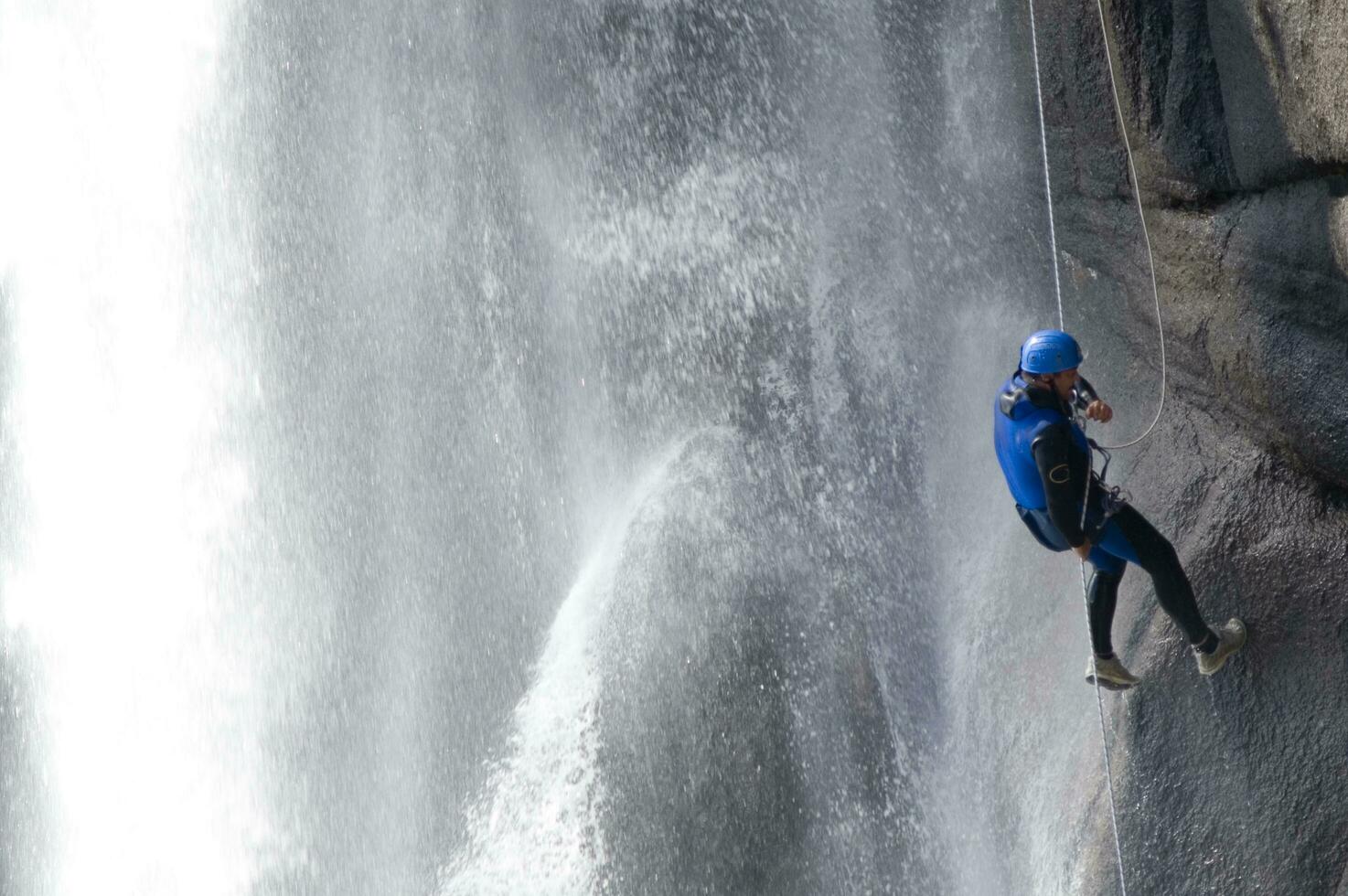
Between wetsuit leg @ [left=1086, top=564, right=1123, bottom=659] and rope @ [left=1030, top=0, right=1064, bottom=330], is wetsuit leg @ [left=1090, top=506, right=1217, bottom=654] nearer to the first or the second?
wetsuit leg @ [left=1086, top=564, right=1123, bottom=659]

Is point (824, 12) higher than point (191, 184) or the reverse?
higher

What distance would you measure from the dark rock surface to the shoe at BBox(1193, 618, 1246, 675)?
0.12 m

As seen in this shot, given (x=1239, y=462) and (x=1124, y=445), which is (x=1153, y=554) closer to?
(x=1124, y=445)

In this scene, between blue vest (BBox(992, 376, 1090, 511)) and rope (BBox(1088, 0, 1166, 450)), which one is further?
rope (BBox(1088, 0, 1166, 450))

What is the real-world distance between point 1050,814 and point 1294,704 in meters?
1.38

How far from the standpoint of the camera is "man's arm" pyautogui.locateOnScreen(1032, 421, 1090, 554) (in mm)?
5051

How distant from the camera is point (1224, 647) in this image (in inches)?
230

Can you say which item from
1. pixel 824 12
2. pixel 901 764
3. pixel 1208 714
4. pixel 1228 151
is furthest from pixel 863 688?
pixel 824 12

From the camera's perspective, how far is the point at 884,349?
8016 millimetres

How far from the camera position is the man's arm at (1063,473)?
5051 millimetres

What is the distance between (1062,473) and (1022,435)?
236 millimetres

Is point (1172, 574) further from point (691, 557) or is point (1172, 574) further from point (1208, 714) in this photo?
point (691, 557)

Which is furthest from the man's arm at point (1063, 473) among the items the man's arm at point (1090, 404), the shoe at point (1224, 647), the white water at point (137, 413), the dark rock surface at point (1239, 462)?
the white water at point (137, 413)

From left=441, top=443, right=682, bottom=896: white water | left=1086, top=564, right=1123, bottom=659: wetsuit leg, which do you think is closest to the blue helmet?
left=1086, top=564, right=1123, bottom=659: wetsuit leg
